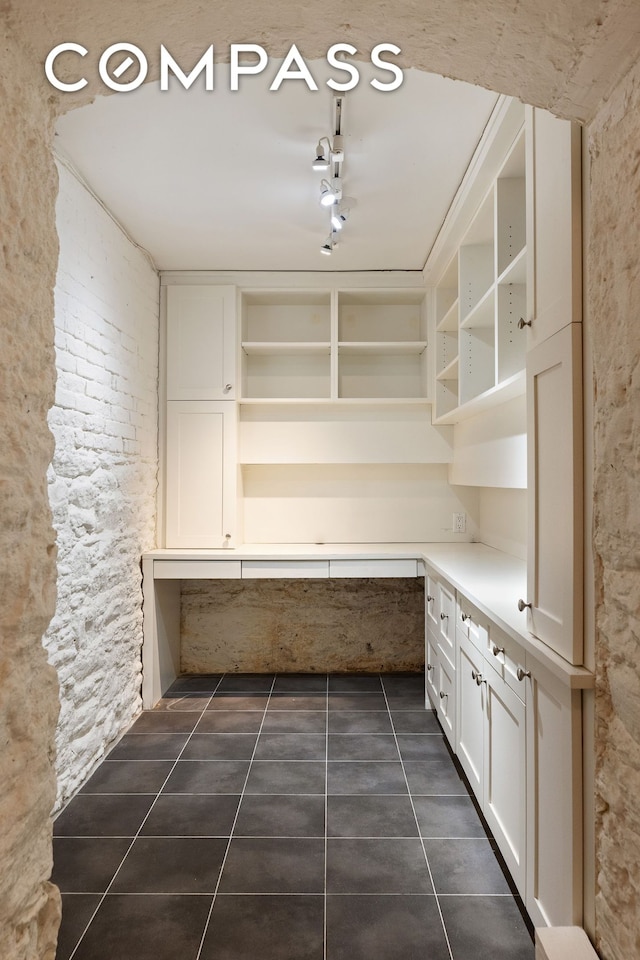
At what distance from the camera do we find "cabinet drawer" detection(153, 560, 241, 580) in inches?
137

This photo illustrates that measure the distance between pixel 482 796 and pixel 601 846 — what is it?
113 cm

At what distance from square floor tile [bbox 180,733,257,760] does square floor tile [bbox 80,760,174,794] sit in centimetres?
14

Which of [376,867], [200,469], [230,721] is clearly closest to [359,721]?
[230,721]

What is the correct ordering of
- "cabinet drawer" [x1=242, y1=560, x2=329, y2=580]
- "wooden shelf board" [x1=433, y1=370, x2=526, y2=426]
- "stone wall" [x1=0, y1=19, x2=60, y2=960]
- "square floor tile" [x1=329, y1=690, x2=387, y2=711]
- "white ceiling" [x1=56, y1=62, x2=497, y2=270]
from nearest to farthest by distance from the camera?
1. "stone wall" [x1=0, y1=19, x2=60, y2=960]
2. "white ceiling" [x1=56, y1=62, x2=497, y2=270]
3. "wooden shelf board" [x1=433, y1=370, x2=526, y2=426]
4. "square floor tile" [x1=329, y1=690, x2=387, y2=711]
5. "cabinet drawer" [x1=242, y1=560, x2=329, y2=580]

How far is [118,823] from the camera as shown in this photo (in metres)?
2.26

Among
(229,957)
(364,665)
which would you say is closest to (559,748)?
(229,957)

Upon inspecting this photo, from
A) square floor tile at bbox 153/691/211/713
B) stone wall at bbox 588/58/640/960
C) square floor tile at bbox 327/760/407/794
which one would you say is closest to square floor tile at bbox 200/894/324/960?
square floor tile at bbox 327/760/407/794

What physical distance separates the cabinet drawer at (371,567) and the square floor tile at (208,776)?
124 cm

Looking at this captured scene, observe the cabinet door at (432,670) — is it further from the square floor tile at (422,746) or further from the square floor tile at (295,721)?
the square floor tile at (295,721)

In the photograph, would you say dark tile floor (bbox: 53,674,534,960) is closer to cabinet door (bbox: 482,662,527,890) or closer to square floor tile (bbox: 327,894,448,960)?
square floor tile (bbox: 327,894,448,960)

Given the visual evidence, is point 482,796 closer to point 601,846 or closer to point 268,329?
point 601,846

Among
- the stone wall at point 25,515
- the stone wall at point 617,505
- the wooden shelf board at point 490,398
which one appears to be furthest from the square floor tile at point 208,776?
the wooden shelf board at point 490,398

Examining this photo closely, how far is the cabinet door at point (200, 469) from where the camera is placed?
12.2 ft

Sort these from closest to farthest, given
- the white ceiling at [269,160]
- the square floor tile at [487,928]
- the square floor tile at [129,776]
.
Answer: the square floor tile at [487,928] < the white ceiling at [269,160] < the square floor tile at [129,776]
